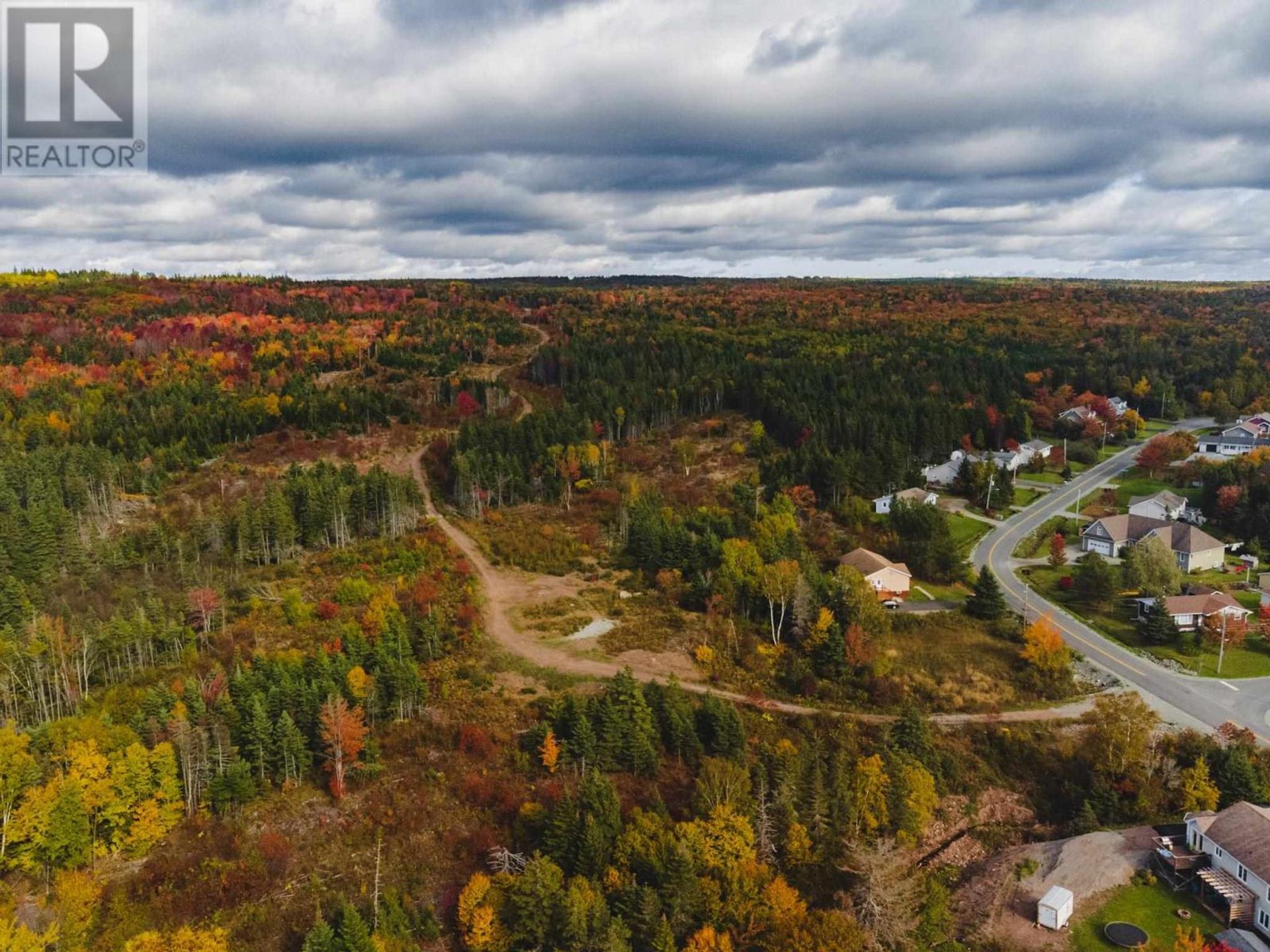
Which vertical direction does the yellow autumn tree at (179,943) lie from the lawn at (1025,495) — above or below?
below

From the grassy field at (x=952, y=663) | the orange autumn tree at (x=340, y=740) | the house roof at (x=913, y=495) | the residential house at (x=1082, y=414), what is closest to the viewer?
the orange autumn tree at (x=340, y=740)

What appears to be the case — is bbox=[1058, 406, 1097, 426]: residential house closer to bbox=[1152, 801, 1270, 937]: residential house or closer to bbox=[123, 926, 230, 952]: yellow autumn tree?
bbox=[1152, 801, 1270, 937]: residential house

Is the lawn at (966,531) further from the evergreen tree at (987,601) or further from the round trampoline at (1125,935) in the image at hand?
the round trampoline at (1125,935)

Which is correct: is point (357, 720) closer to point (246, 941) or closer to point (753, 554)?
point (246, 941)

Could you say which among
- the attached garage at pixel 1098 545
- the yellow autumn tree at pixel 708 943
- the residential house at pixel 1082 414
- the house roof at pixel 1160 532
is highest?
the residential house at pixel 1082 414

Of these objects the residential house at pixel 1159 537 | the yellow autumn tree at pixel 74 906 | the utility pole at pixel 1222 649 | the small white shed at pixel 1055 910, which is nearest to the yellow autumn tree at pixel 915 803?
the small white shed at pixel 1055 910

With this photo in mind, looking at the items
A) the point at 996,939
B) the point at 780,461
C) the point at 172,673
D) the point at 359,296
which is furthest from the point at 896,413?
A: the point at 359,296

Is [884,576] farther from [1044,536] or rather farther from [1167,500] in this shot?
[1167,500]

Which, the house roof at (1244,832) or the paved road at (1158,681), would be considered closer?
the house roof at (1244,832)

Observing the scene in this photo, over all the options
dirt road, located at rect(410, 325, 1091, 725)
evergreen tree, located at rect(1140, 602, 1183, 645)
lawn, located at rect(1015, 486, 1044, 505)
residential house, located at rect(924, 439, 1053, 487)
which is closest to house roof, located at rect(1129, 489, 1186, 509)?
lawn, located at rect(1015, 486, 1044, 505)
